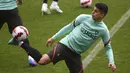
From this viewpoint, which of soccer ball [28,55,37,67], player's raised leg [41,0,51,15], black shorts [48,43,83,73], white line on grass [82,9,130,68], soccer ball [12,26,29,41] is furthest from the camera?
player's raised leg [41,0,51,15]

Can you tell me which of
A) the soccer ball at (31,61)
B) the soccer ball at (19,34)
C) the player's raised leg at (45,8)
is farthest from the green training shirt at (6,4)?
the player's raised leg at (45,8)

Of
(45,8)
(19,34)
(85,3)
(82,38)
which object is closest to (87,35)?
(82,38)

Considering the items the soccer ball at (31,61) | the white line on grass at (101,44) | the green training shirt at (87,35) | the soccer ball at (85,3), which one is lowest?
the soccer ball at (85,3)

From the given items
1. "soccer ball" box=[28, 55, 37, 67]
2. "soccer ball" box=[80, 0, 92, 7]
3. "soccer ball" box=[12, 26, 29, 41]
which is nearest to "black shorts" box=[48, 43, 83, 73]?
"soccer ball" box=[12, 26, 29, 41]

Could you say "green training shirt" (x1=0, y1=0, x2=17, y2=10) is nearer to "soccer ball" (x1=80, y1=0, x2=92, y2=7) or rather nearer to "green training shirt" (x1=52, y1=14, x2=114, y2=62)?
"green training shirt" (x1=52, y1=14, x2=114, y2=62)

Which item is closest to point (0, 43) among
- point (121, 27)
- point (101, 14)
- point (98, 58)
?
point (98, 58)

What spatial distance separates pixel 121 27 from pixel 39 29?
2.39m

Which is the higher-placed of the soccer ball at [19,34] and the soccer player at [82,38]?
the soccer player at [82,38]

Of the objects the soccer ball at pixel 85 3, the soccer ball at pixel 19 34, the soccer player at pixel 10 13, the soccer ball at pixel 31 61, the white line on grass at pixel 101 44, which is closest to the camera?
the soccer ball at pixel 19 34

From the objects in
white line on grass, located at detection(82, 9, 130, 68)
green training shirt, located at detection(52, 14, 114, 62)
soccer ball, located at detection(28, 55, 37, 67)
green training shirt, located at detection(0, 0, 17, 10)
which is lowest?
white line on grass, located at detection(82, 9, 130, 68)

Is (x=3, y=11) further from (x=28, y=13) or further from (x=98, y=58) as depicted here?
(x=28, y=13)

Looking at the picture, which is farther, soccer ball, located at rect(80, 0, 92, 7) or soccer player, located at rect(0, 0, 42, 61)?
soccer ball, located at rect(80, 0, 92, 7)

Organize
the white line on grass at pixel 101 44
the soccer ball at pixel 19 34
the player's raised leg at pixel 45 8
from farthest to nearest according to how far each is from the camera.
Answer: the player's raised leg at pixel 45 8 → the white line on grass at pixel 101 44 → the soccer ball at pixel 19 34

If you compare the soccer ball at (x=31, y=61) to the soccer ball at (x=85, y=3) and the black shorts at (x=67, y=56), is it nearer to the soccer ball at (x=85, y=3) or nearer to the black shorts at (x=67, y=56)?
the black shorts at (x=67, y=56)
